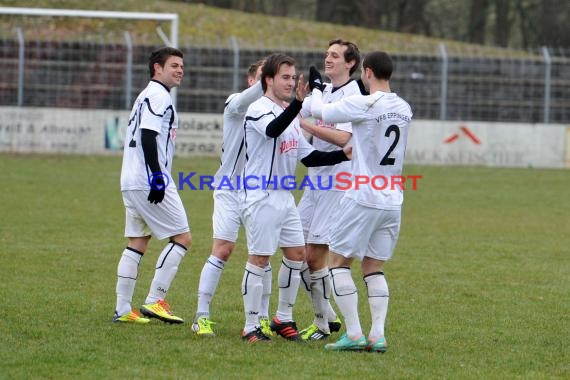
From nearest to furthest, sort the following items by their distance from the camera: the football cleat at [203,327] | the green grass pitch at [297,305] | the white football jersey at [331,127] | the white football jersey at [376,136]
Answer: the green grass pitch at [297,305], the white football jersey at [376,136], the football cleat at [203,327], the white football jersey at [331,127]

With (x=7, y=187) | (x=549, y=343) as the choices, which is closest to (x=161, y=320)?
(x=549, y=343)

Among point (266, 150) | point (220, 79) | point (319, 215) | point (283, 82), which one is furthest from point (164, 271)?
point (220, 79)

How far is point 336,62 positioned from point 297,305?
243 centimetres

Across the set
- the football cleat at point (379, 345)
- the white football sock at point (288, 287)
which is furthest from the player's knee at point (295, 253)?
the football cleat at point (379, 345)

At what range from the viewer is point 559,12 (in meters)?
54.8

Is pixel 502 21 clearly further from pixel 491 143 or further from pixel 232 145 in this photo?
pixel 232 145

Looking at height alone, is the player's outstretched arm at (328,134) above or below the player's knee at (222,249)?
above

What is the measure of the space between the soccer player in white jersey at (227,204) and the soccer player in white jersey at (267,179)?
19 centimetres

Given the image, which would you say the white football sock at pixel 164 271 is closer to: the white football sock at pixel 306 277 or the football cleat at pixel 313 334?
the white football sock at pixel 306 277

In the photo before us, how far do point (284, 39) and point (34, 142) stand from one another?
11.6 meters

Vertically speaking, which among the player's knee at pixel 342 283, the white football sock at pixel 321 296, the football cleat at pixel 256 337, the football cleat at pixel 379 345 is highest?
the player's knee at pixel 342 283

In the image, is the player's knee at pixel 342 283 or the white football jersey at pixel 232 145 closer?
the player's knee at pixel 342 283

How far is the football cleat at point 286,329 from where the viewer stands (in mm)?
7914

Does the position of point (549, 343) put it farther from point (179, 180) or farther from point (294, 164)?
point (179, 180)
